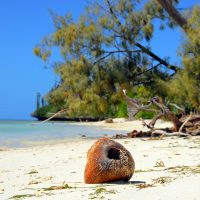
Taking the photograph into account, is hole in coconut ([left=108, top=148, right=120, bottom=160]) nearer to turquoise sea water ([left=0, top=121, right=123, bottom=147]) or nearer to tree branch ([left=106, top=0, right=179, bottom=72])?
turquoise sea water ([left=0, top=121, right=123, bottom=147])

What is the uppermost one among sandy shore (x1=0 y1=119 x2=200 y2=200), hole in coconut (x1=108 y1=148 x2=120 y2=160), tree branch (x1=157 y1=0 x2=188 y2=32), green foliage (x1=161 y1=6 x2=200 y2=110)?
tree branch (x1=157 y1=0 x2=188 y2=32)

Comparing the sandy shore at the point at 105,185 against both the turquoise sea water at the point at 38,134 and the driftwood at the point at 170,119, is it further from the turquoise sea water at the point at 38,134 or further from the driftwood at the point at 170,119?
the turquoise sea water at the point at 38,134

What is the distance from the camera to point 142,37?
2203cm

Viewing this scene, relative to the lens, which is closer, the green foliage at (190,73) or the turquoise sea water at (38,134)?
the green foliage at (190,73)

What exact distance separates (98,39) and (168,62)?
11.6 ft

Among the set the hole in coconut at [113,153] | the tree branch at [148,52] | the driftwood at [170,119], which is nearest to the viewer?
the hole in coconut at [113,153]

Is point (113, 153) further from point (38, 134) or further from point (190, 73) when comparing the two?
point (38, 134)

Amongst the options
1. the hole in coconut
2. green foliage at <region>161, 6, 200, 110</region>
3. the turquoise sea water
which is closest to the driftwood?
green foliage at <region>161, 6, 200, 110</region>

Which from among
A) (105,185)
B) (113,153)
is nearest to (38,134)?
(113,153)

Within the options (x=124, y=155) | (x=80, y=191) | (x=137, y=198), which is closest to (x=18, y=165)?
(x=124, y=155)

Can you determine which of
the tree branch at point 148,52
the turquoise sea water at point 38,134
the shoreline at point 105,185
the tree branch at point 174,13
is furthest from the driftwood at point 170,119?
the shoreline at point 105,185

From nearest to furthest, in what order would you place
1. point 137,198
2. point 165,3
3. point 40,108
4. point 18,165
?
point 137,198, point 18,165, point 165,3, point 40,108

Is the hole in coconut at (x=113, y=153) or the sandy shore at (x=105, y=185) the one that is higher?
the hole in coconut at (x=113, y=153)

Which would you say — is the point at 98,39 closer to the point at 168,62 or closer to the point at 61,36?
the point at 61,36
